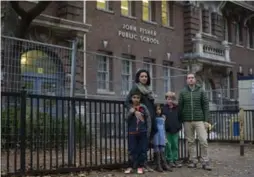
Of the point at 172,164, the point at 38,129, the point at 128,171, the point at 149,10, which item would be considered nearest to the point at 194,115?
the point at 172,164

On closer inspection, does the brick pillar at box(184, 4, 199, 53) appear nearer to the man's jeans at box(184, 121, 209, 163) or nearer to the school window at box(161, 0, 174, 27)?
the school window at box(161, 0, 174, 27)

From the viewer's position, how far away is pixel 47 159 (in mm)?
8789

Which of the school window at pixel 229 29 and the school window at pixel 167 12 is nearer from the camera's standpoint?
the school window at pixel 167 12

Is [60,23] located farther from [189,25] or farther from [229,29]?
[229,29]

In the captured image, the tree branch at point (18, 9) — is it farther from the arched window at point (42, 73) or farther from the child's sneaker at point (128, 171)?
the child's sneaker at point (128, 171)

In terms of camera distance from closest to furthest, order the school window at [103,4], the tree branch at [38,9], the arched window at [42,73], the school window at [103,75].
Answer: the arched window at [42,73]
the school window at [103,75]
the tree branch at [38,9]
the school window at [103,4]

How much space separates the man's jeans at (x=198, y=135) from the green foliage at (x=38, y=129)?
2258mm

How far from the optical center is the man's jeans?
9.54 m

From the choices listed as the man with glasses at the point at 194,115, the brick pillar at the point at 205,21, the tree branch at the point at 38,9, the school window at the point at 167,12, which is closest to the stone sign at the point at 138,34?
the school window at the point at 167,12

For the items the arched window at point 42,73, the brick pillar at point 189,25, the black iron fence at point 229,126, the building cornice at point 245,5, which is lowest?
the black iron fence at point 229,126

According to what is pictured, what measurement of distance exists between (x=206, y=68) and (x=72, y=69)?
2020 centimetres

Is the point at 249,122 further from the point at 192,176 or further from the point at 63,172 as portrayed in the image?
the point at 63,172

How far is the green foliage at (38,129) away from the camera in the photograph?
7.70 meters

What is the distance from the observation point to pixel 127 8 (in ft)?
80.4
